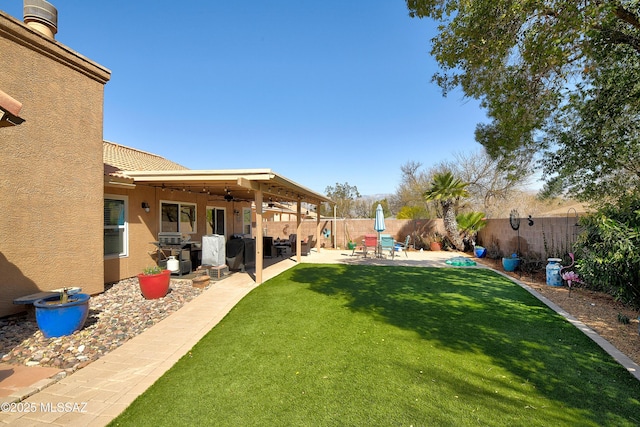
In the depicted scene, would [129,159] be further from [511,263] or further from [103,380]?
[511,263]

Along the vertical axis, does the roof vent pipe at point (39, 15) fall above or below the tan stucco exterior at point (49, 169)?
above

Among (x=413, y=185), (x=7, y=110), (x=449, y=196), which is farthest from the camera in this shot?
(x=413, y=185)

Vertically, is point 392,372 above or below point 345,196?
below

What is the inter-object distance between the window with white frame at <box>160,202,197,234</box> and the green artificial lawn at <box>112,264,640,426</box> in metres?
5.60

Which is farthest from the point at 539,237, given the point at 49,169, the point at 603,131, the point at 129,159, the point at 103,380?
the point at 129,159

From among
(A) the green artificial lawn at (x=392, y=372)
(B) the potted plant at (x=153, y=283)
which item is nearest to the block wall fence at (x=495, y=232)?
(A) the green artificial lawn at (x=392, y=372)

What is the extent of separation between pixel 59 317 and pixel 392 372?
5.07 meters

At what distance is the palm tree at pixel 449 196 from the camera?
15898mm

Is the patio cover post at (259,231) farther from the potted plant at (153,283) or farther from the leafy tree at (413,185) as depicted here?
the leafy tree at (413,185)

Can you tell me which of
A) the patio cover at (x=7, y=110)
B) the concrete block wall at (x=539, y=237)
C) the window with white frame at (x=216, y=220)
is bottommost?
the concrete block wall at (x=539, y=237)

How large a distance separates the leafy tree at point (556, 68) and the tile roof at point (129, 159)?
9.40 meters

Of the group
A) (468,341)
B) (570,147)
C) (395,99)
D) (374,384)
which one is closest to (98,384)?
(374,384)

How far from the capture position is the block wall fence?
9.25 m

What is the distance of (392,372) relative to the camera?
3.51m
